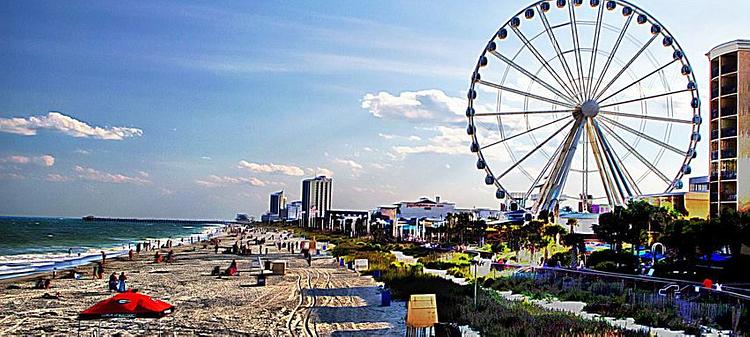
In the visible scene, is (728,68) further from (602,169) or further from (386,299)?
(386,299)

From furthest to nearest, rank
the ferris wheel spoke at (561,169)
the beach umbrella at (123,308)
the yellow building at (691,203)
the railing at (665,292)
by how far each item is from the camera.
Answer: the yellow building at (691,203)
the ferris wheel spoke at (561,169)
the railing at (665,292)
the beach umbrella at (123,308)

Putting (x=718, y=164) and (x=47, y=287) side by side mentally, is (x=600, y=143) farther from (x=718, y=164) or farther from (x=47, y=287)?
(x=47, y=287)

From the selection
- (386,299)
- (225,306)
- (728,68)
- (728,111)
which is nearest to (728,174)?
(728,111)

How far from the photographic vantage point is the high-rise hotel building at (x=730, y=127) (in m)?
38.3

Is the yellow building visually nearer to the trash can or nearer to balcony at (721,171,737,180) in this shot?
balcony at (721,171,737,180)

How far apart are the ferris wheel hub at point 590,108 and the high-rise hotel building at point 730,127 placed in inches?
271

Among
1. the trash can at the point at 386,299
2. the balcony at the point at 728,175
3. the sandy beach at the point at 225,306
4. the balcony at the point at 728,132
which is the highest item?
the balcony at the point at 728,132

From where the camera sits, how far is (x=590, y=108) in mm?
40188

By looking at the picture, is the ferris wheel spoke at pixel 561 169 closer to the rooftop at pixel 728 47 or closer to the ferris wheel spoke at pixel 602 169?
the ferris wheel spoke at pixel 602 169

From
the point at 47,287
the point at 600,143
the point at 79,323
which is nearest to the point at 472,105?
the point at 600,143

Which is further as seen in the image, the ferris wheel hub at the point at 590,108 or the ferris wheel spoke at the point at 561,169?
the ferris wheel spoke at the point at 561,169

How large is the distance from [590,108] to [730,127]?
302 inches

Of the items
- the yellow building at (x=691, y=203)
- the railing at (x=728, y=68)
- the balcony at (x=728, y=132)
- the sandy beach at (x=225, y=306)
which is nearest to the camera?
the sandy beach at (x=225, y=306)

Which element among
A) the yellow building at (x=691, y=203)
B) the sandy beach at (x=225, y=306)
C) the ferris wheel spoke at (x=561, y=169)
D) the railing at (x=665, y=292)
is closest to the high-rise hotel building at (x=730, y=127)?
the yellow building at (x=691, y=203)
